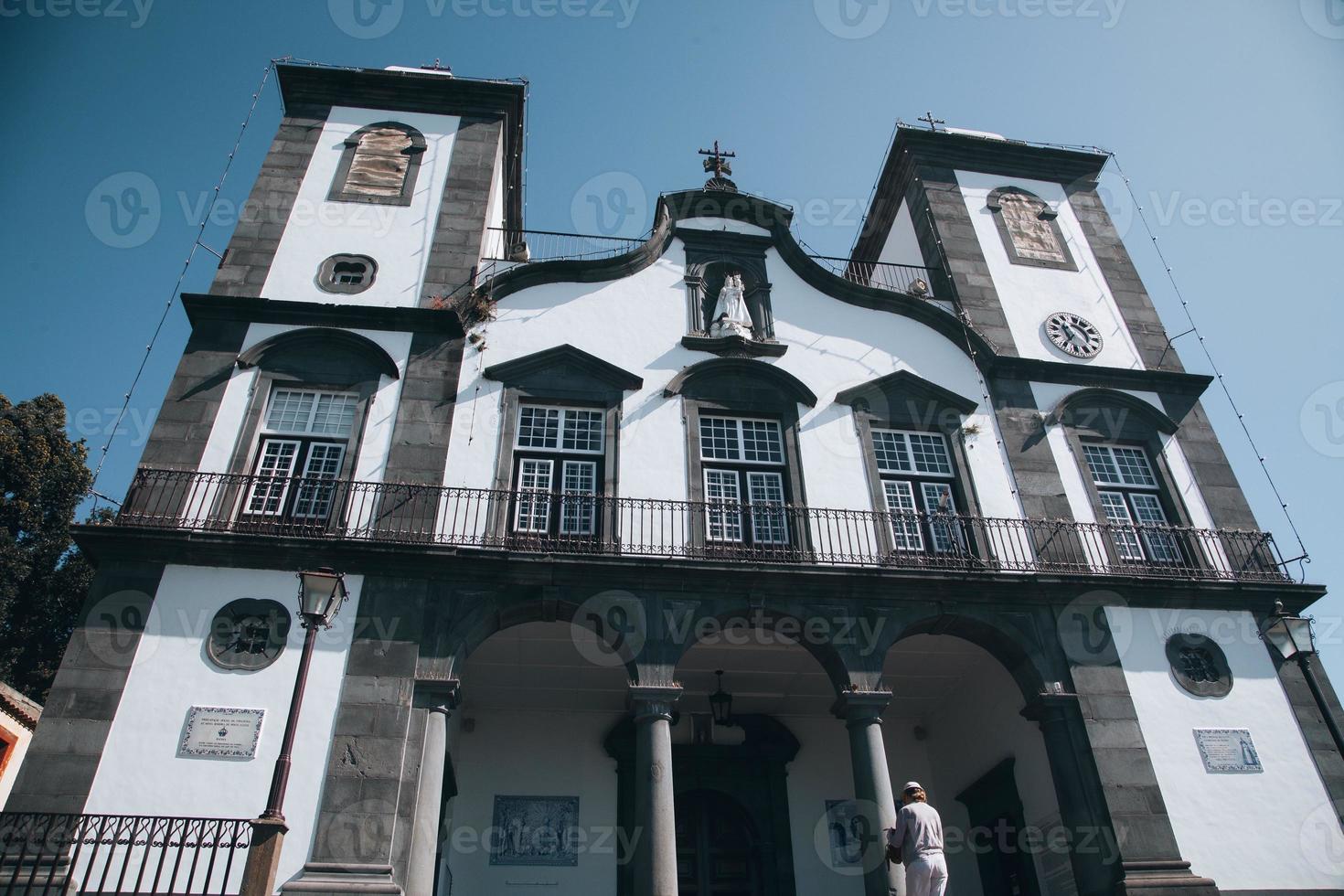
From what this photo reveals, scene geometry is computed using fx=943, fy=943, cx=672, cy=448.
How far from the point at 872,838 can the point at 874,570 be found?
302 centimetres

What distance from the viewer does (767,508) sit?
1198cm

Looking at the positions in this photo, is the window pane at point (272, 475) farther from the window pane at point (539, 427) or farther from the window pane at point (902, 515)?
the window pane at point (902, 515)

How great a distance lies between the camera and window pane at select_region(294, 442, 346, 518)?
11.4m

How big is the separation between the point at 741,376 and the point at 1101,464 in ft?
17.5

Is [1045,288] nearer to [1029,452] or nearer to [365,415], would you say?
[1029,452]

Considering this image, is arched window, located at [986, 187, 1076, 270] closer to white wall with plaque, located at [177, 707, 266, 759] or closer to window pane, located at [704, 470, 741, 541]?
window pane, located at [704, 470, 741, 541]

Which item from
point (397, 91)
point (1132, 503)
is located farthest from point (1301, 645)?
point (397, 91)

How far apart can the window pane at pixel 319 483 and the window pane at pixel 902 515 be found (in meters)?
7.08

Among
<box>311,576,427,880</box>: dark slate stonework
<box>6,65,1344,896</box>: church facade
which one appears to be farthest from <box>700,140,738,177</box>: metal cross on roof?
<box>311,576,427,880</box>: dark slate stonework

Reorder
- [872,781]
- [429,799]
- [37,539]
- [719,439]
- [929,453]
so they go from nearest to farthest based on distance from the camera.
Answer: [429,799], [872,781], [719,439], [929,453], [37,539]

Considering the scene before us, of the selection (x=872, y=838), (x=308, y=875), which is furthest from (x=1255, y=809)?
(x=308, y=875)

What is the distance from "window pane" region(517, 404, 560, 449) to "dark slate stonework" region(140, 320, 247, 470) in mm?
3812

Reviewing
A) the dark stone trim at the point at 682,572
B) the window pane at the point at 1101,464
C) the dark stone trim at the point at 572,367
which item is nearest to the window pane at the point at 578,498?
the dark stone trim at the point at 682,572

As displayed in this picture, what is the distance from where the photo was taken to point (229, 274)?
525 inches
